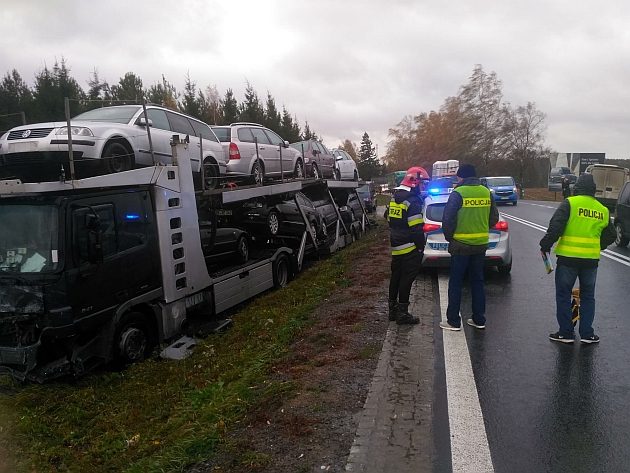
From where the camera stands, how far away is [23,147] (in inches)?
239

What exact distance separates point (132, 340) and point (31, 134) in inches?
108

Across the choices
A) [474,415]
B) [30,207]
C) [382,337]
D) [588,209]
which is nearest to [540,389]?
[474,415]

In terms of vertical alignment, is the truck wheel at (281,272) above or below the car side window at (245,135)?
below

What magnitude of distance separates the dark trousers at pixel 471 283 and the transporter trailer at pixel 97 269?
11.7ft

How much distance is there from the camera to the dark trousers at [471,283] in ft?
19.1

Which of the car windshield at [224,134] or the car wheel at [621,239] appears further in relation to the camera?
the car wheel at [621,239]

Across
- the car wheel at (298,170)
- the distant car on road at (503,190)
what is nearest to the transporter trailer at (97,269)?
the car wheel at (298,170)

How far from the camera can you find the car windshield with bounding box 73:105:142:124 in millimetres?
7449

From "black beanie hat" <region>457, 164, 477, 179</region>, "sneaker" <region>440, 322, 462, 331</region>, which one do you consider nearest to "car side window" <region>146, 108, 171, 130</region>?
"black beanie hat" <region>457, 164, 477, 179</region>

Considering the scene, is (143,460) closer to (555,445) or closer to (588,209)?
(555,445)

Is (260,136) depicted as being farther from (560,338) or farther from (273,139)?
(560,338)

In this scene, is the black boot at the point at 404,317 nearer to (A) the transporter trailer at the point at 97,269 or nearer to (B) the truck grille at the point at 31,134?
(A) the transporter trailer at the point at 97,269

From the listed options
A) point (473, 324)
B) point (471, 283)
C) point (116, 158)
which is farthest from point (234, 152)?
point (473, 324)

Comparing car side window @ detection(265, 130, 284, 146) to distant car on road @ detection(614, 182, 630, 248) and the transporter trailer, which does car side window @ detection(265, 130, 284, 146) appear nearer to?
the transporter trailer
